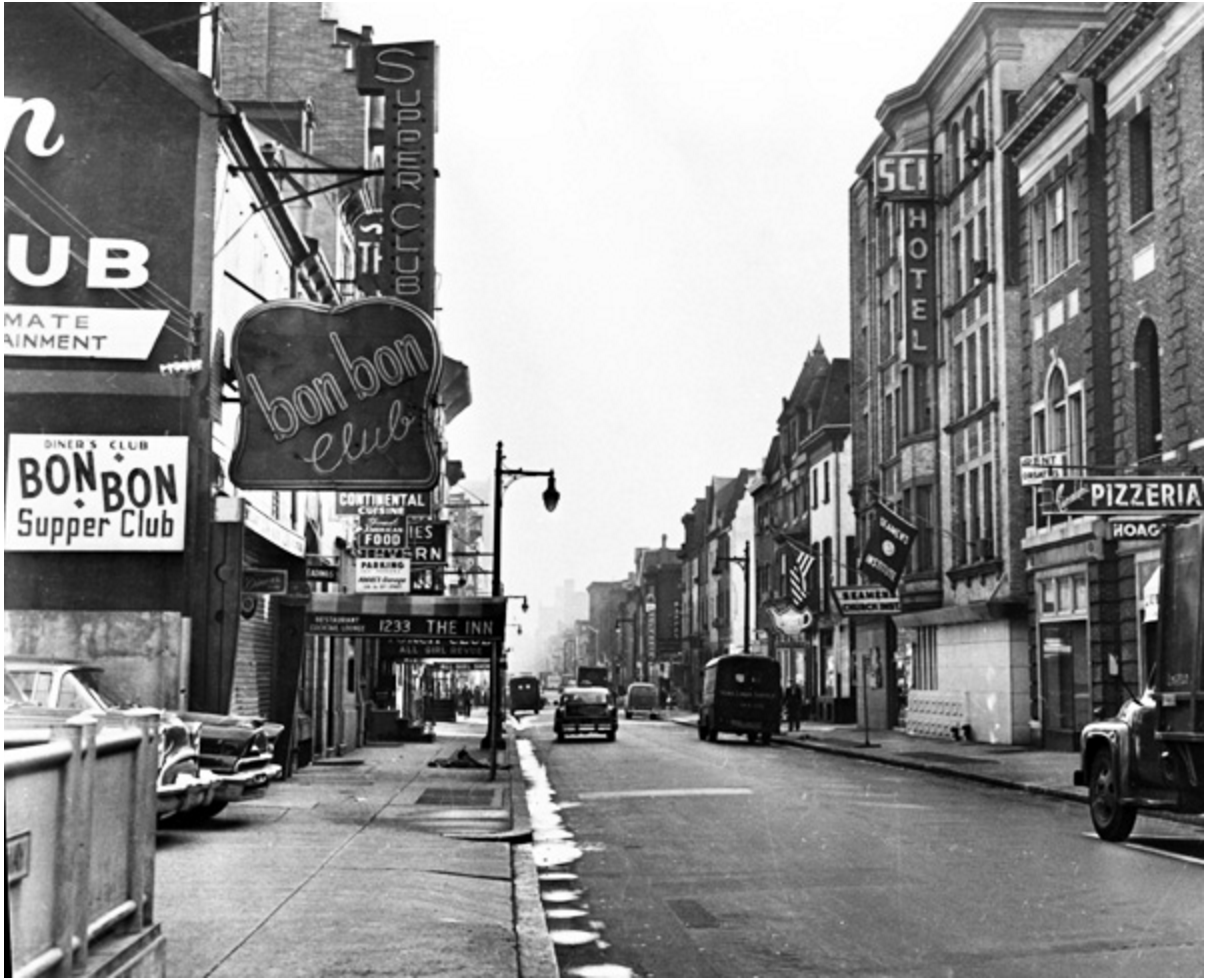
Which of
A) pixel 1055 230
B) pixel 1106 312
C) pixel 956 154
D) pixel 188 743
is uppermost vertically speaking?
pixel 956 154

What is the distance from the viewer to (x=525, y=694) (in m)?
106

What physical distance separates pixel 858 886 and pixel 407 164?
1595 centimetres

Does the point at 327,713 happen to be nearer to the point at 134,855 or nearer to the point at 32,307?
the point at 32,307

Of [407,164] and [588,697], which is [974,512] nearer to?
[588,697]

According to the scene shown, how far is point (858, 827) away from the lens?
1730cm

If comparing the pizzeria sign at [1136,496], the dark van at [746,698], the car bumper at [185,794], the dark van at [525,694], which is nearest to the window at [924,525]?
the dark van at [746,698]

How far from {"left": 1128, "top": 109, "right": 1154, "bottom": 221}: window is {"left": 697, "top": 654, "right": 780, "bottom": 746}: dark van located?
1912 centimetres

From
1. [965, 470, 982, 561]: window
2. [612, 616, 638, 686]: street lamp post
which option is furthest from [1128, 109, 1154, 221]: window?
[612, 616, 638, 686]: street lamp post

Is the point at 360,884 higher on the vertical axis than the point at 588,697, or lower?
lower

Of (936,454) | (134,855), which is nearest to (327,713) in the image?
(936,454)

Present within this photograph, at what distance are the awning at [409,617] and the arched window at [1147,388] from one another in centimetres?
1258

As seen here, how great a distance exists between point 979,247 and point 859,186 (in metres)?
13.2

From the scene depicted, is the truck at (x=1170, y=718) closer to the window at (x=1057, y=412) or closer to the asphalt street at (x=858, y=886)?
the asphalt street at (x=858, y=886)

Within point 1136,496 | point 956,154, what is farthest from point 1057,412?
point 1136,496
